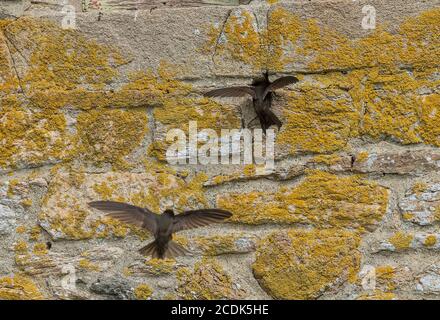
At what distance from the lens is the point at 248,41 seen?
3494mm

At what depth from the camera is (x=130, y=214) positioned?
3250 millimetres

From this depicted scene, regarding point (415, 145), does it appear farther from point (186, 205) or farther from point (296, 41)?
point (186, 205)

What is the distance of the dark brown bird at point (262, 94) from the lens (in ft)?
11.1

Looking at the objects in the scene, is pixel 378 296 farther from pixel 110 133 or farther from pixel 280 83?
pixel 110 133

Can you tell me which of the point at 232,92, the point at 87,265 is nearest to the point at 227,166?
the point at 232,92

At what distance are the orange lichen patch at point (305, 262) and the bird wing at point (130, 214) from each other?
41 cm

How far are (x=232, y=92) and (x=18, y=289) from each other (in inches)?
42.4

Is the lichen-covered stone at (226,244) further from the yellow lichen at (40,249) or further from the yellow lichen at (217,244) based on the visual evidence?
the yellow lichen at (40,249)

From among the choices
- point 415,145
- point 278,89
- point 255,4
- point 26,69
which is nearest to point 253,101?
point 278,89

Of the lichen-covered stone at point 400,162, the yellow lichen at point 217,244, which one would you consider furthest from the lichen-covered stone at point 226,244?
the lichen-covered stone at point 400,162

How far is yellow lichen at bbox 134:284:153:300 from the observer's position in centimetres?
333

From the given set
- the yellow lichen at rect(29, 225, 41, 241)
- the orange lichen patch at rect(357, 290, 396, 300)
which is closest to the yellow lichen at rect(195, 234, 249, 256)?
the orange lichen patch at rect(357, 290, 396, 300)

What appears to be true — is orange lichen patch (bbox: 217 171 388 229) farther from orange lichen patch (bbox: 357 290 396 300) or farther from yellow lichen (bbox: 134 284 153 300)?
yellow lichen (bbox: 134 284 153 300)

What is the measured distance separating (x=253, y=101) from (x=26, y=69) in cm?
89
